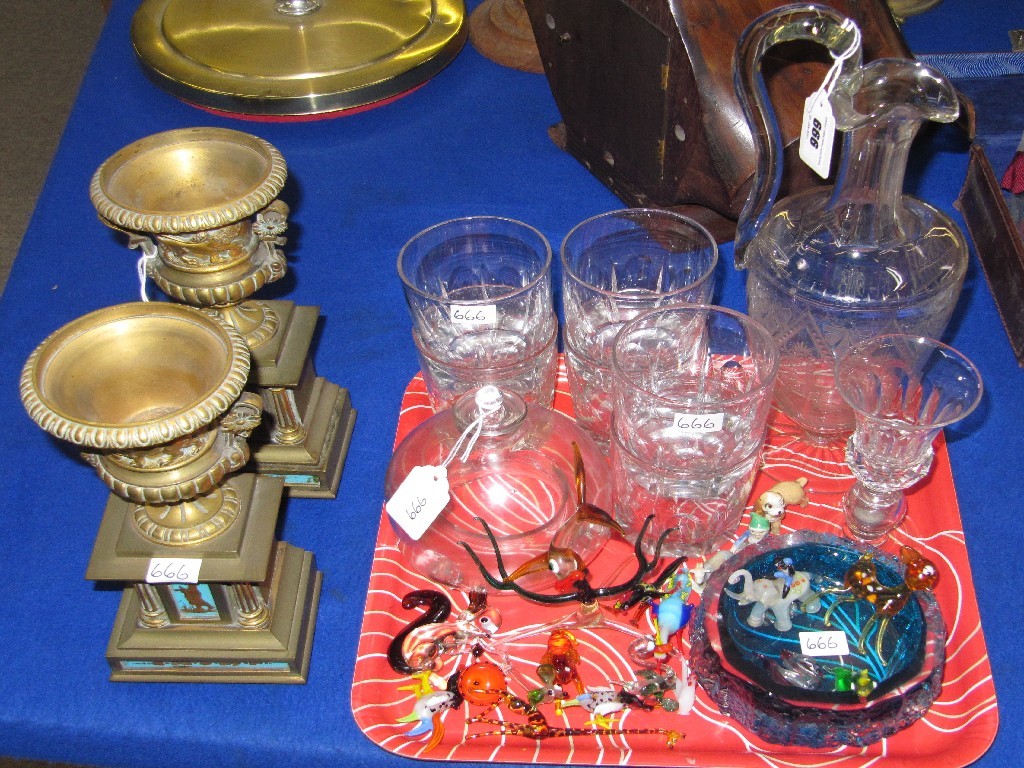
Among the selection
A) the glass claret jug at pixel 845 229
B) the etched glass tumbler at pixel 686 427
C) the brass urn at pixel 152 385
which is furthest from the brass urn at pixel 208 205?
the glass claret jug at pixel 845 229

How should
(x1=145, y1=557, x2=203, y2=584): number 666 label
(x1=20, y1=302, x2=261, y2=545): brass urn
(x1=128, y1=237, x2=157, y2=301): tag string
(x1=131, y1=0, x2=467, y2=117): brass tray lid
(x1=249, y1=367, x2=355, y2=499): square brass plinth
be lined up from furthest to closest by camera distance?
(x1=131, y1=0, x2=467, y2=117): brass tray lid < (x1=249, y1=367, x2=355, y2=499): square brass plinth < (x1=128, y1=237, x2=157, y2=301): tag string < (x1=145, y1=557, x2=203, y2=584): number 666 label < (x1=20, y1=302, x2=261, y2=545): brass urn

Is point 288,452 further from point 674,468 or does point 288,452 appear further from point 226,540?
point 674,468

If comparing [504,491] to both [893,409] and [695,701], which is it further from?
[893,409]

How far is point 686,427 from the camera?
35.8 inches

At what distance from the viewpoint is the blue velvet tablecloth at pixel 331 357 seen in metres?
0.97

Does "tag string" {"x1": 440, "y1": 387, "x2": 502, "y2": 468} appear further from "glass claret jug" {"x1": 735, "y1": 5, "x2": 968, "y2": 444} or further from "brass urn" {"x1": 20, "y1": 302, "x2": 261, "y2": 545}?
"glass claret jug" {"x1": 735, "y1": 5, "x2": 968, "y2": 444}

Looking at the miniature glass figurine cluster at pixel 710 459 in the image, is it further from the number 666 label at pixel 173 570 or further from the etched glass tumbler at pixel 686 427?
the number 666 label at pixel 173 570

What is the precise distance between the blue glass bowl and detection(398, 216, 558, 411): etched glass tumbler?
12.7 inches

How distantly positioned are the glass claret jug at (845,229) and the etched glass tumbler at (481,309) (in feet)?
0.80

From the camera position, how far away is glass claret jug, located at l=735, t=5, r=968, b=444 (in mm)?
904

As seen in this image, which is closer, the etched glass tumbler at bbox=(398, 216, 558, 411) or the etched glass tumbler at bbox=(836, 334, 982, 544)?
the etched glass tumbler at bbox=(836, 334, 982, 544)

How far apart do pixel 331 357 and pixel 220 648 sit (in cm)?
50

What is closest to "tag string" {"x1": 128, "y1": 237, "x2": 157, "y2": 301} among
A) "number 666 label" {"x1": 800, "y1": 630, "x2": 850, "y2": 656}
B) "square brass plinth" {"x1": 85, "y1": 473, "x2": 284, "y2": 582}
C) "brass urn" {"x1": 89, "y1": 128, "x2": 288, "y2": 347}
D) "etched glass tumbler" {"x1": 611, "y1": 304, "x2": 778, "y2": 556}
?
"brass urn" {"x1": 89, "y1": 128, "x2": 288, "y2": 347}

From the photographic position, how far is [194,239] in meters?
0.95
